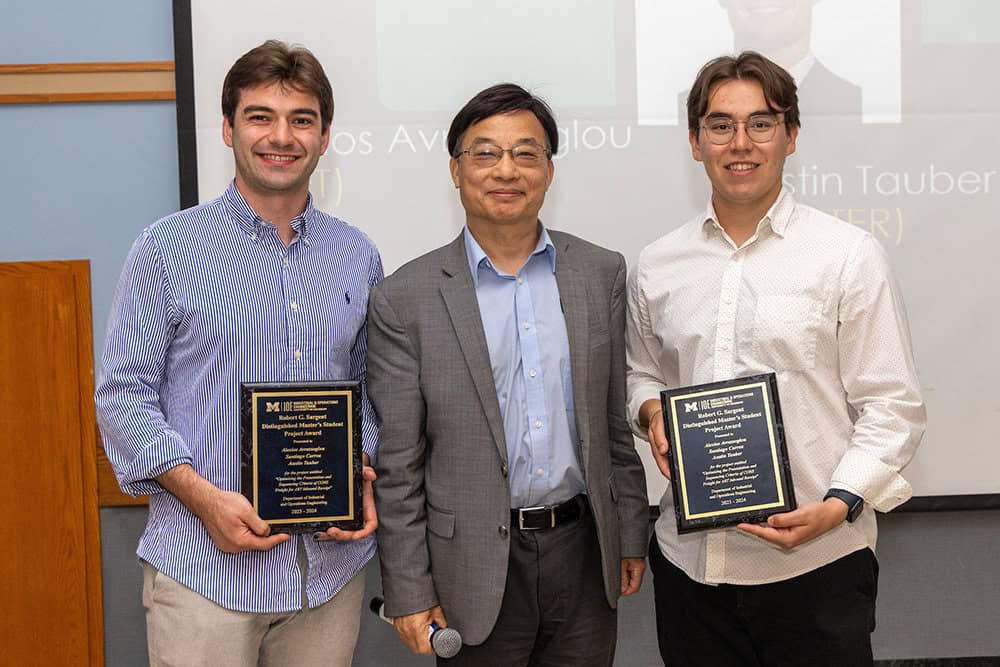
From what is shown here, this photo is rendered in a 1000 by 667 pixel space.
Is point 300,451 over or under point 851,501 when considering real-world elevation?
over

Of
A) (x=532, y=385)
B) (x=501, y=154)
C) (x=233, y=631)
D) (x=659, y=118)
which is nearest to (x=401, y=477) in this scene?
(x=532, y=385)

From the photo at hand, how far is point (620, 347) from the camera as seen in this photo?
202 cm

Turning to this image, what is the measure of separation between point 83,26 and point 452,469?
2.00 metres

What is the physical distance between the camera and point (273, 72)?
187cm

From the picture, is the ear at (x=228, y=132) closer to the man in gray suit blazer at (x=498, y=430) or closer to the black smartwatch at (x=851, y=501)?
the man in gray suit blazer at (x=498, y=430)

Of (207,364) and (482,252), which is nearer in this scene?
(207,364)

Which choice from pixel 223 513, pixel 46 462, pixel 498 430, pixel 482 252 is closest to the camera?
pixel 223 513

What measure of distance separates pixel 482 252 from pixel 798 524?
83 centimetres

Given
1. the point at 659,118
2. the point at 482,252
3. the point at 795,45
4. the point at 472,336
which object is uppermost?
the point at 795,45

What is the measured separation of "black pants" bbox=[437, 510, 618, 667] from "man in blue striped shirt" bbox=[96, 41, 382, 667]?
315 mm

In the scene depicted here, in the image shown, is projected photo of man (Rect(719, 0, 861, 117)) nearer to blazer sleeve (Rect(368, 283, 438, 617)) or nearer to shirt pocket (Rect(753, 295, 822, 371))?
shirt pocket (Rect(753, 295, 822, 371))

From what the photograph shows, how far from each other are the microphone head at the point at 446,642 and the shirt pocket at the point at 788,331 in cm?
81

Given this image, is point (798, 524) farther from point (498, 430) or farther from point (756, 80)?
Answer: point (756, 80)

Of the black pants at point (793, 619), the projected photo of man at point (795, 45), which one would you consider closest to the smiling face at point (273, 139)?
the black pants at point (793, 619)
